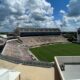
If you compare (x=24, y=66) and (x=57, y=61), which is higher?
(x=57, y=61)

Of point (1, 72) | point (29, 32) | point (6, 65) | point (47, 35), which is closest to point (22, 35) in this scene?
point (29, 32)

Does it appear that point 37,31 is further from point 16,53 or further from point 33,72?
point 33,72

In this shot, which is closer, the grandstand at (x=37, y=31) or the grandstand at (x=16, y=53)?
the grandstand at (x=16, y=53)

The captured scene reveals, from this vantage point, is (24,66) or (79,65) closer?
(79,65)

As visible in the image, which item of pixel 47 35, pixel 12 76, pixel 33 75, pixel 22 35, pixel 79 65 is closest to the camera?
pixel 79 65

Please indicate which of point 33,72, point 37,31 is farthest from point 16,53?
point 37,31

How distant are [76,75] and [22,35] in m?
99.5

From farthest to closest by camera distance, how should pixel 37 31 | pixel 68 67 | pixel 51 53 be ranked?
pixel 37 31 < pixel 51 53 < pixel 68 67

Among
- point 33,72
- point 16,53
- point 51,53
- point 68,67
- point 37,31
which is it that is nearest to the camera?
point 68,67

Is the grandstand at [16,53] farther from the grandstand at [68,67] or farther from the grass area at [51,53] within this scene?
the grandstand at [68,67]

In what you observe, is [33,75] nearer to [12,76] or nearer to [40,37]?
[12,76]

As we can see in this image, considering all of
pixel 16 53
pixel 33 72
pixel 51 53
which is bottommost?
pixel 51 53

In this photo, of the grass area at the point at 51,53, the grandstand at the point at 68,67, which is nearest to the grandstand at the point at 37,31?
the grass area at the point at 51,53

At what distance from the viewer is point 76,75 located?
1205 centimetres
